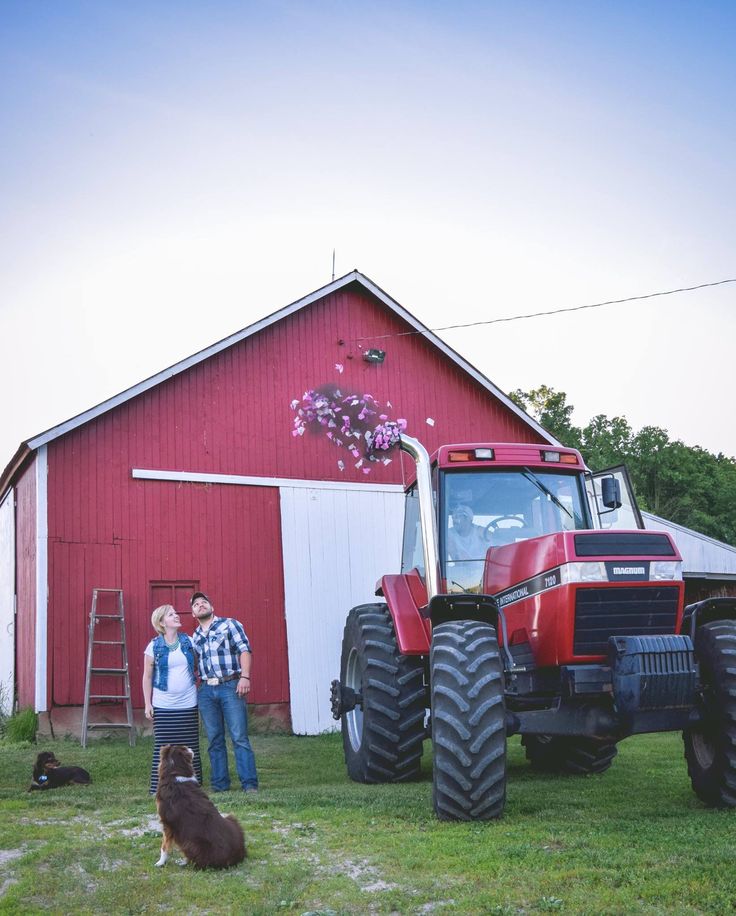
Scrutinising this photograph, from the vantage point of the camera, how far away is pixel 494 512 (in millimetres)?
8078

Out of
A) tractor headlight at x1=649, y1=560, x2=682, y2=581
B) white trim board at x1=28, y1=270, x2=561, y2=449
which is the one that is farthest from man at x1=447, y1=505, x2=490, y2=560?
white trim board at x1=28, y1=270, x2=561, y2=449

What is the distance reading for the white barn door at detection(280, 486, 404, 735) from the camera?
1407 centimetres

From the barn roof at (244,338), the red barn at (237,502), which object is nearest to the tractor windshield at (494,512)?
the red barn at (237,502)

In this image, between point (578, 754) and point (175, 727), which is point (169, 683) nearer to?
point (175, 727)

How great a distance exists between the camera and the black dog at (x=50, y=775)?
858cm

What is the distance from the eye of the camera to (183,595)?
13.8 m

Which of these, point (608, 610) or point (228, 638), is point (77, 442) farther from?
point (608, 610)

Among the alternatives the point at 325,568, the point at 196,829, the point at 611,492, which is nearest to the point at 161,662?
the point at 196,829

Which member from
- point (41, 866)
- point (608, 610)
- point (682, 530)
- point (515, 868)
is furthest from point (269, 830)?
point (682, 530)

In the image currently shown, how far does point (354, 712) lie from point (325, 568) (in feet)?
17.7

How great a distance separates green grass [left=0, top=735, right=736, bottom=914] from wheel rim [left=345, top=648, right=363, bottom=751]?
2.40 ft

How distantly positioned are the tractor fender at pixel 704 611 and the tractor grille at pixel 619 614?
0.33 m

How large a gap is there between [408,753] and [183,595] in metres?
6.22

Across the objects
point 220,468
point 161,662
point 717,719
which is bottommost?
point 717,719
